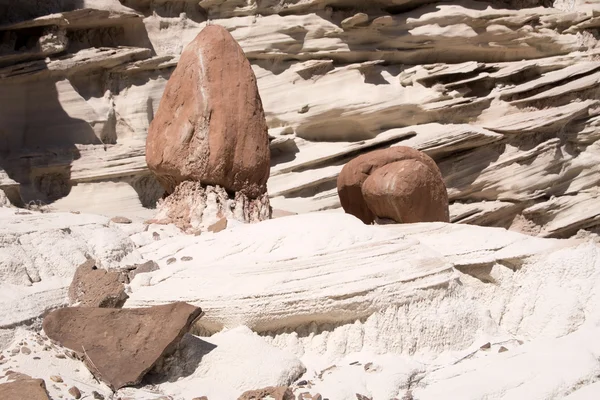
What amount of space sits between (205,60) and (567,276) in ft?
12.4

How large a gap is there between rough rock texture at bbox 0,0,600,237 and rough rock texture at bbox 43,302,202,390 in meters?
7.83

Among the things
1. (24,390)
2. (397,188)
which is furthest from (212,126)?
(24,390)

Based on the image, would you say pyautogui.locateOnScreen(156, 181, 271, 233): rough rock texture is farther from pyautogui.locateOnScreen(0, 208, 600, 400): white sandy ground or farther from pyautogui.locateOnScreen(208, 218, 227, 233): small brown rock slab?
pyautogui.locateOnScreen(0, 208, 600, 400): white sandy ground

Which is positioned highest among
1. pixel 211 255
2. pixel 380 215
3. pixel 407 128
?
pixel 211 255

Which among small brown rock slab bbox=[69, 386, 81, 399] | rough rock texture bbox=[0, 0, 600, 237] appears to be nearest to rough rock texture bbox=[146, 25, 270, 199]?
small brown rock slab bbox=[69, 386, 81, 399]

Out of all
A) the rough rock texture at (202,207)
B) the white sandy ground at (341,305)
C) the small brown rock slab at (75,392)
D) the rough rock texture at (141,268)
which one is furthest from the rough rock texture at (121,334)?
the rough rock texture at (202,207)

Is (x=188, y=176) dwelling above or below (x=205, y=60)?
below

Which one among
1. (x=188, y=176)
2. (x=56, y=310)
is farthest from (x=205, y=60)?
(x=56, y=310)

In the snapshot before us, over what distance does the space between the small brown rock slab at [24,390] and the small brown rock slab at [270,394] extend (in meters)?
0.96

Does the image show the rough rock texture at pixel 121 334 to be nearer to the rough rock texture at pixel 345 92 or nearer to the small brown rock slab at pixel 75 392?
the small brown rock slab at pixel 75 392

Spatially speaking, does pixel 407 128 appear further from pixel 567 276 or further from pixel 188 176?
pixel 567 276

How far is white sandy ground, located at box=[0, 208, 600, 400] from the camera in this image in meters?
4.61

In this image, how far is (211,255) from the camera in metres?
5.49

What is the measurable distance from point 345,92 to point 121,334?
9.66 metres
